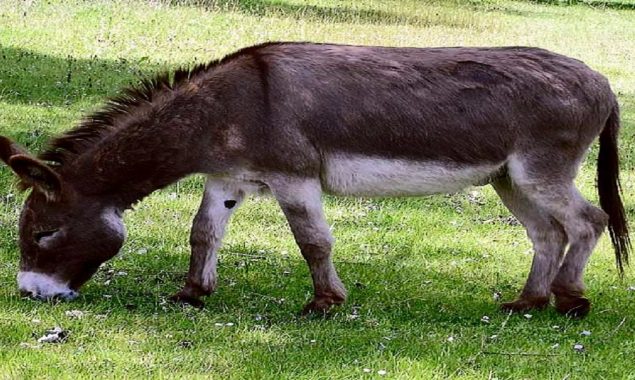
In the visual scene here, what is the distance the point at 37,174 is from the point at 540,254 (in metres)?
3.19

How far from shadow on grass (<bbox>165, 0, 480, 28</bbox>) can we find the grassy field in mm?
6231

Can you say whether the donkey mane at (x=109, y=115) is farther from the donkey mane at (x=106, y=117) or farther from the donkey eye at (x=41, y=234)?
the donkey eye at (x=41, y=234)

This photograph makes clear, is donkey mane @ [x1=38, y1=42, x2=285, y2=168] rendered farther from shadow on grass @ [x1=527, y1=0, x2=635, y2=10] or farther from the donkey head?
shadow on grass @ [x1=527, y1=0, x2=635, y2=10]

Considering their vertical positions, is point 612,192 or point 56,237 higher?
point 612,192

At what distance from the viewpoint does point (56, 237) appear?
261 inches

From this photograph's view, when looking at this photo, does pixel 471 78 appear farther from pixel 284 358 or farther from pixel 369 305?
pixel 284 358

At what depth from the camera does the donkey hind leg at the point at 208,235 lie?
6.99 m

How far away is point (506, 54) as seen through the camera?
7008 millimetres

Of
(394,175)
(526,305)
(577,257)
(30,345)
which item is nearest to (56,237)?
(30,345)

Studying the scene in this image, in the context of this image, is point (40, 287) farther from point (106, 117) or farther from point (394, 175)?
point (394, 175)

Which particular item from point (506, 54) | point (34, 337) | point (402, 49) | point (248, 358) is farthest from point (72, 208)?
point (506, 54)

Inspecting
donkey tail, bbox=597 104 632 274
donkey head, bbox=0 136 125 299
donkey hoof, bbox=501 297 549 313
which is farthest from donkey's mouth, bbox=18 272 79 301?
donkey tail, bbox=597 104 632 274

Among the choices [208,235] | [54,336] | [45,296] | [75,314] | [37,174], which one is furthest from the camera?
[208,235]

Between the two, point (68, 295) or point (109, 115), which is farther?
point (109, 115)
